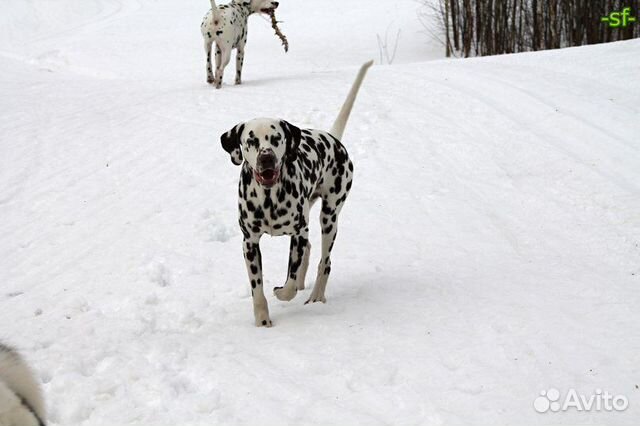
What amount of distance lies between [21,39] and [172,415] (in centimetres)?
2012

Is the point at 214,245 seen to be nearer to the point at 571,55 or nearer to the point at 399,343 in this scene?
the point at 399,343

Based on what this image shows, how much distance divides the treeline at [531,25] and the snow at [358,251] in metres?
4.22

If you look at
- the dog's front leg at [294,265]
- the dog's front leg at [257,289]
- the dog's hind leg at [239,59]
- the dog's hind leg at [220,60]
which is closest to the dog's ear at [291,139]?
the dog's front leg at [294,265]

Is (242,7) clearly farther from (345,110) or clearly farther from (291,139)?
(291,139)

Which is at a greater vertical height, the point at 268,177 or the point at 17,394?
the point at 268,177

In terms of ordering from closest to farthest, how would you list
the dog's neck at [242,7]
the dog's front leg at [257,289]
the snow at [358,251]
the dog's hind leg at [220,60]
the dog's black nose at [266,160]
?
1. the snow at [358,251]
2. the dog's black nose at [266,160]
3. the dog's front leg at [257,289]
4. the dog's hind leg at [220,60]
5. the dog's neck at [242,7]

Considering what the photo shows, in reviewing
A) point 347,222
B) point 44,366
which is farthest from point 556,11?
point 44,366

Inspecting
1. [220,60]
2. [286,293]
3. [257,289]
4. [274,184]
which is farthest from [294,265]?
[220,60]

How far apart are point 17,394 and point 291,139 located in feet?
9.56

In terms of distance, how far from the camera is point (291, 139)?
16.3ft

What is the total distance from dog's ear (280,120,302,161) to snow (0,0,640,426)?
1.19 meters

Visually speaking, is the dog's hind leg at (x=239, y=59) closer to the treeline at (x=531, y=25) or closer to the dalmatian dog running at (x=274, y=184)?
the treeline at (x=531, y=25)

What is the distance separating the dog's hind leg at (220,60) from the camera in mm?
12148

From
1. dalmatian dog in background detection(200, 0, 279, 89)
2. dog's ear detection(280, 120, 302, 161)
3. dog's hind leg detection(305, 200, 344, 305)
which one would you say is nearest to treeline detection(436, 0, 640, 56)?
dalmatian dog in background detection(200, 0, 279, 89)
